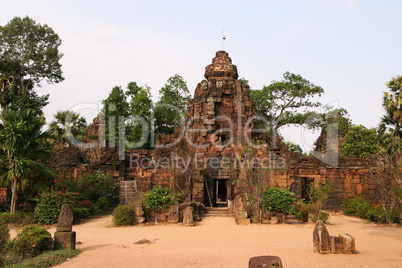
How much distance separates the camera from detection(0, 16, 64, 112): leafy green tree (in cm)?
2856

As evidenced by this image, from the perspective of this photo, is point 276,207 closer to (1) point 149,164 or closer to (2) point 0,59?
(1) point 149,164

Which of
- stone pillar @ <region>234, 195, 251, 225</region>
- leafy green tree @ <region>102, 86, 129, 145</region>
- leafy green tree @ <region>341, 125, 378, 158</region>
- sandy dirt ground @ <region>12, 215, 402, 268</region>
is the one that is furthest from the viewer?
leafy green tree @ <region>102, 86, 129, 145</region>

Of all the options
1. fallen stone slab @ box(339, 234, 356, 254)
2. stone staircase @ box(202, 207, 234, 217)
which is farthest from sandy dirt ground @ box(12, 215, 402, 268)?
stone staircase @ box(202, 207, 234, 217)

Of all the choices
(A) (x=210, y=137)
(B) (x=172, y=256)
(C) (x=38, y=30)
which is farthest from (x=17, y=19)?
(B) (x=172, y=256)

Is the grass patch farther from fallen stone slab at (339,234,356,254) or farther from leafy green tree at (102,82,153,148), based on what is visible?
leafy green tree at (102,82,153,148)

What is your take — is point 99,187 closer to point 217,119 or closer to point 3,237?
point 217,119

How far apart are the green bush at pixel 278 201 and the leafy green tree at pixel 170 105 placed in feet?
56.4

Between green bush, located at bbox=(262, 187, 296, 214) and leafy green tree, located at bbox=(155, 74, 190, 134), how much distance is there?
1720cm

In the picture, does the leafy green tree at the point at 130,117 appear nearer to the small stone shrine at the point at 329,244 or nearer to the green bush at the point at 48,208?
the green bush at the point at 48,208

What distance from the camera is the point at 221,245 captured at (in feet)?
34.6

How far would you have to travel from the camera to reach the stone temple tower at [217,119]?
1998 centimetres

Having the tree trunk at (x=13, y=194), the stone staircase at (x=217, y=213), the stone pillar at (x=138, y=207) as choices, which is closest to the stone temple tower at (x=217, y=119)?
the stone staircase at (x=217, y=213)

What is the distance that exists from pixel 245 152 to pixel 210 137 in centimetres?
419

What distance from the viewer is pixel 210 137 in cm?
2094
